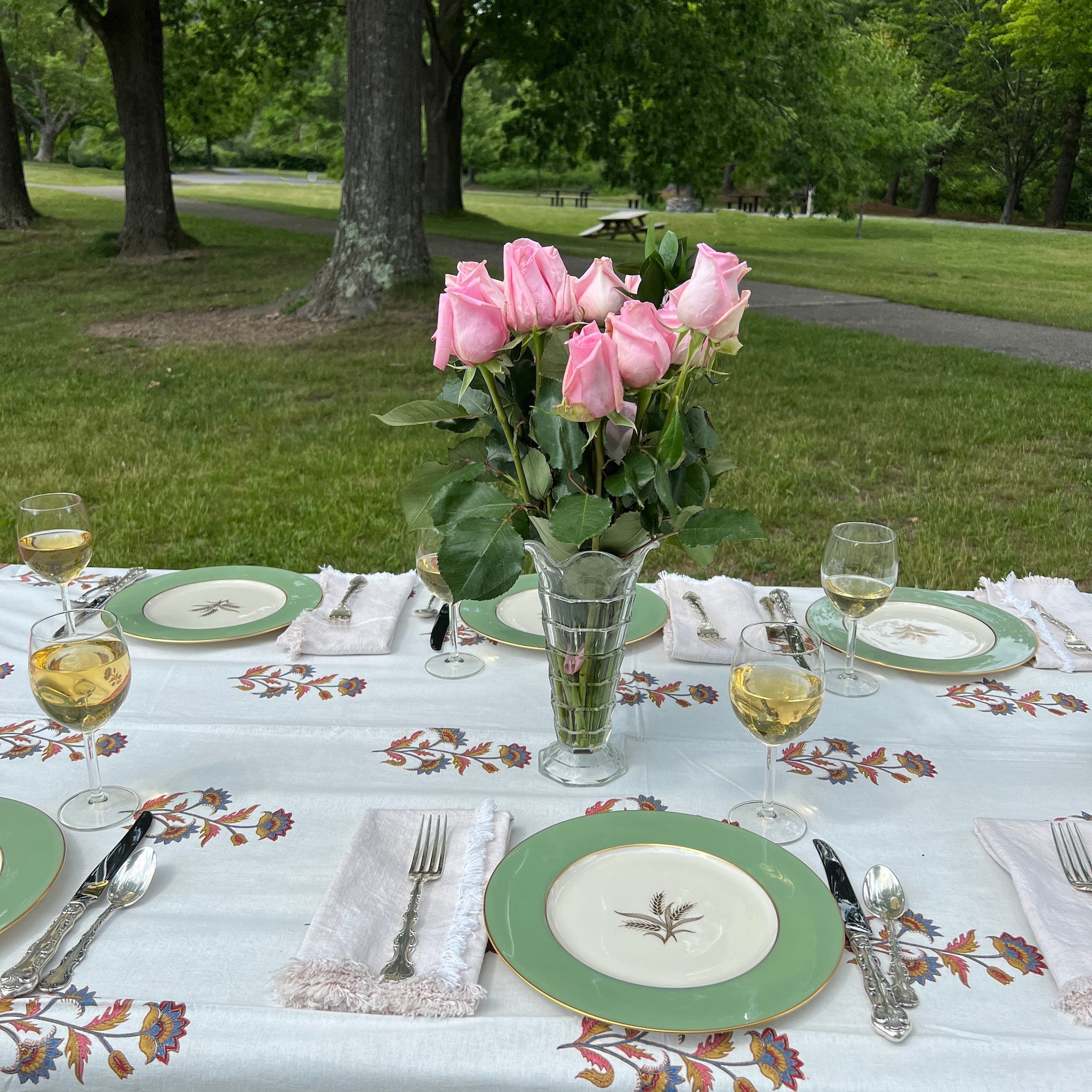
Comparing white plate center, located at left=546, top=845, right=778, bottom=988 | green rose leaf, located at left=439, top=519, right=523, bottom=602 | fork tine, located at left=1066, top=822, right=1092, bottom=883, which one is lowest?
fork tine, located at left=1066, top=822, right=1092, bottom=883

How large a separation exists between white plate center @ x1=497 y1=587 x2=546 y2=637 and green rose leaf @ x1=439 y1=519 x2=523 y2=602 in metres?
0.67

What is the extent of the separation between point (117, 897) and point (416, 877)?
360mm

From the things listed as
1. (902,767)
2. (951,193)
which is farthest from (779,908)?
(951,193)

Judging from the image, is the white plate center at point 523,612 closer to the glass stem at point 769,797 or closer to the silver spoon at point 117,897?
the glass stem at point 769,797

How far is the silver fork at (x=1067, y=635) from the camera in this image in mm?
1907

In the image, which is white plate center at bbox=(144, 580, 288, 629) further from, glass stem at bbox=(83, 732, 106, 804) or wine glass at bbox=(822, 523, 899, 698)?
wine glass at bbox=(822, 523, 899, 698)

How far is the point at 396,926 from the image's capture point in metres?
1.17

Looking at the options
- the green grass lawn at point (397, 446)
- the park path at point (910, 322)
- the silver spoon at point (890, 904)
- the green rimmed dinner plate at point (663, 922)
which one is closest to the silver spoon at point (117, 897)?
the green rimmed dinner plate at point (663, 922)

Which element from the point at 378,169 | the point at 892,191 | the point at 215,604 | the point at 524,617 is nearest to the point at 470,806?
the point at 524,617

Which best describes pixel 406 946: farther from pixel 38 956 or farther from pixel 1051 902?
pixel 1051 902

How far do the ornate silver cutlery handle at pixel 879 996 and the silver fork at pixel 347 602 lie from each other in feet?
3.91

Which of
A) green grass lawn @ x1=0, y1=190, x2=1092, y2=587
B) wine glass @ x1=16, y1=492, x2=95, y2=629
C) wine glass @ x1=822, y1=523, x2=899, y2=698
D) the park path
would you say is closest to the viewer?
wine glass @ x1=822, y1=523, x2=899, y2=698

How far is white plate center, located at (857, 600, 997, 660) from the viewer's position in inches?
75.0

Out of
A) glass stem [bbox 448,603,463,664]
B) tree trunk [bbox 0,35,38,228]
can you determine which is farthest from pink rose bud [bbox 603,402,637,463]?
tree trunk [bbox 0,35,38,228]
